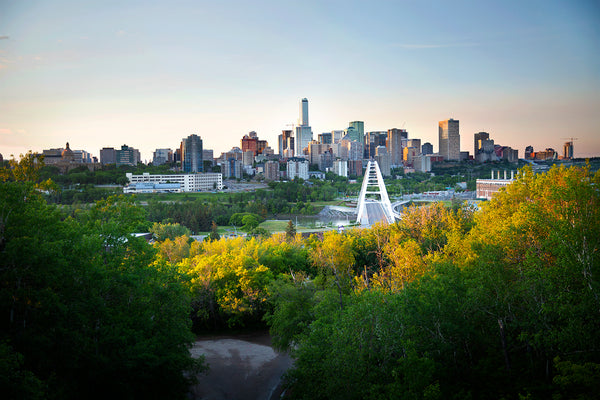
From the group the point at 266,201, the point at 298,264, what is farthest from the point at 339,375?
the point at 266,201

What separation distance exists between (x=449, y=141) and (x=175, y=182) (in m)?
87.8

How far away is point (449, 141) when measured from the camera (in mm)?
128000

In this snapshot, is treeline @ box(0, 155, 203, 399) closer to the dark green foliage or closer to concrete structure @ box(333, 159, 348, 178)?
the dark green foliage

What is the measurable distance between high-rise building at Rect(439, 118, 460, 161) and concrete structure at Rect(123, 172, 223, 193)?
77.0m

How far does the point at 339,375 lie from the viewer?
723cm

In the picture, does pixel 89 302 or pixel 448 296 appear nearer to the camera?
pixel 89 302

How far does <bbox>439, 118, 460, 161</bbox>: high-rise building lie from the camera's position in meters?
127

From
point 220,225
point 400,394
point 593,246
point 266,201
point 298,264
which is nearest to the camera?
point 400,394

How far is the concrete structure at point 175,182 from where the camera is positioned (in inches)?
2488

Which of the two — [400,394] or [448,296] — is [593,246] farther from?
[400,394]

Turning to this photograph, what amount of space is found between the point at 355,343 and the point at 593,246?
15.1 ft

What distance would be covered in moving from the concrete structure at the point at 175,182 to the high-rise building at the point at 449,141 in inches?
3032

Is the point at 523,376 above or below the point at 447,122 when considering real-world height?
below

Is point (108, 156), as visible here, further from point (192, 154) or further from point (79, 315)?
point (79, 315)
